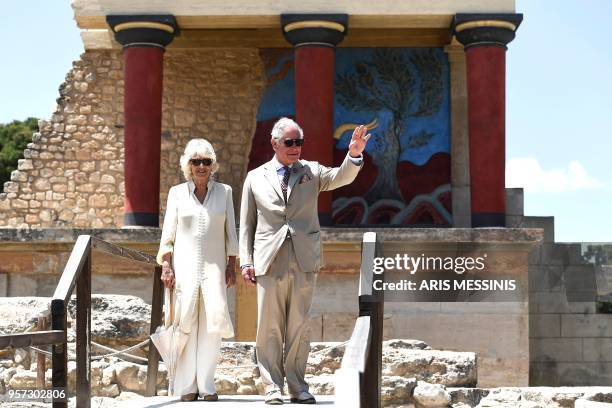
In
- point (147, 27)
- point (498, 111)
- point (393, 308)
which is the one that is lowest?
point (393, 308)

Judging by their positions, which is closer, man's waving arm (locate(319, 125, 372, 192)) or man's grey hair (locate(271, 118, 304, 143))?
man's waving arm (locate(319, 125, 372, 192))

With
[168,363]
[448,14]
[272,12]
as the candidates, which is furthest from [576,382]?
[168,363]

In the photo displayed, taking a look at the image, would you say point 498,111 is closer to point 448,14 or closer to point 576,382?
point 448,14

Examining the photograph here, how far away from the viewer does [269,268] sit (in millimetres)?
7484

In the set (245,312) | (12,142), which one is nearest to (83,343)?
(245,312)

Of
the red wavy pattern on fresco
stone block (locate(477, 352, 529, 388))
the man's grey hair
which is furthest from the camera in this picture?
the red wavy pattern on fresco

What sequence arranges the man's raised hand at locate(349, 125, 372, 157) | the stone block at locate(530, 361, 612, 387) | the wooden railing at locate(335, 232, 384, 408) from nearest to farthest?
1. the wooden railing at locate(335, 232, 384, 408)
2. the man's raised hand at locate(349, 125, 372, 157)
3. the stone block at locate(530, 361, 612, 387)

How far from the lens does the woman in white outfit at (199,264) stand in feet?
25.5

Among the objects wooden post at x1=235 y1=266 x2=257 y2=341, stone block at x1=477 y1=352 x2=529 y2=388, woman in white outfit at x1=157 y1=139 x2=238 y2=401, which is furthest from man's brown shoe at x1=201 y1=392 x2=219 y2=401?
stone block at x1=477 y1=352 x2=529 y2=388

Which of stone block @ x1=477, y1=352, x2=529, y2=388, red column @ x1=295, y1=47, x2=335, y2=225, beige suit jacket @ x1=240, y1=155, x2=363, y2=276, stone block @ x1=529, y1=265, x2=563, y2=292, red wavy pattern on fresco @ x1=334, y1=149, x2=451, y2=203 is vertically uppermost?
red column @ x1=295, y1=47, x2=335, y2=225

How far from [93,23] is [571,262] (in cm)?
740

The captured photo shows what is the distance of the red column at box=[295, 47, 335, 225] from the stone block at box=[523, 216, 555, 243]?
11.7 feet

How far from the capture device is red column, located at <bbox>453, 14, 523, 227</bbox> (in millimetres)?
15812

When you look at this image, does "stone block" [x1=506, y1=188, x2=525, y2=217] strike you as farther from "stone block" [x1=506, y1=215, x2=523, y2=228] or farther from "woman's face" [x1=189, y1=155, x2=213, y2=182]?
"woman's face" [x1=189, y1=155, x2=213, y2=182]
